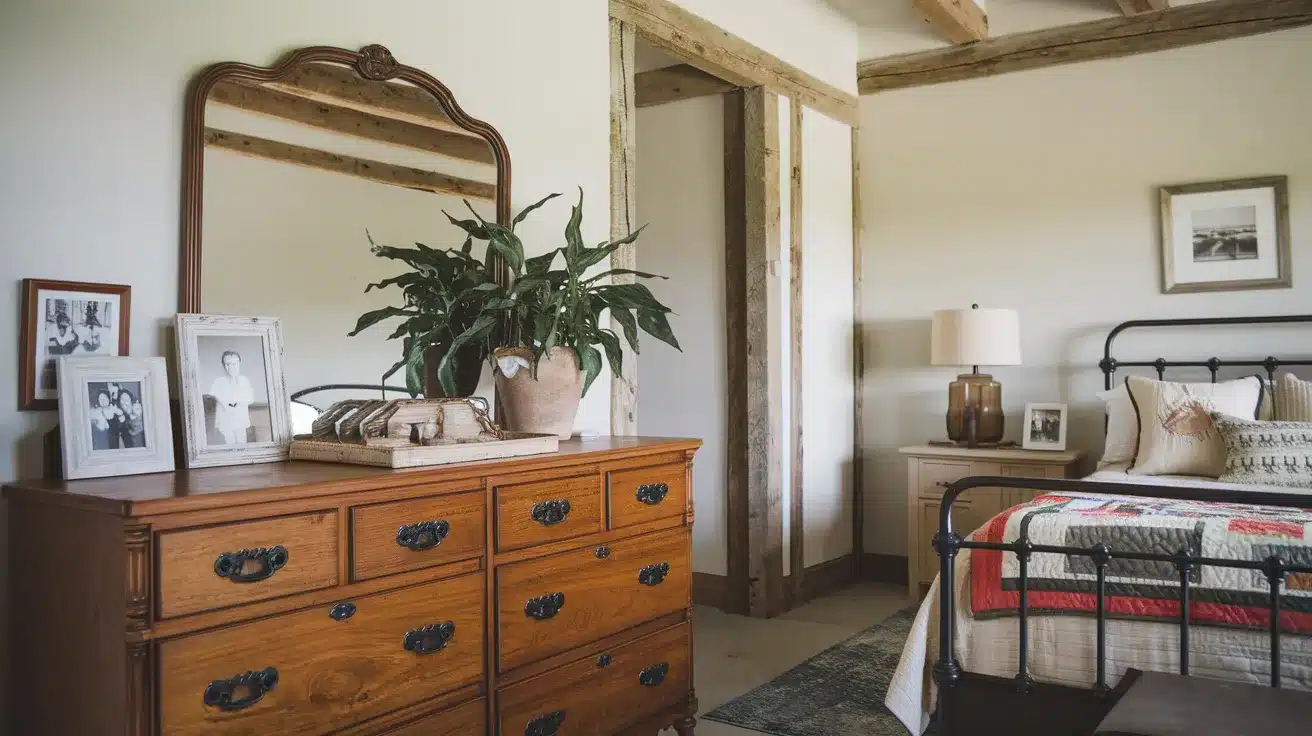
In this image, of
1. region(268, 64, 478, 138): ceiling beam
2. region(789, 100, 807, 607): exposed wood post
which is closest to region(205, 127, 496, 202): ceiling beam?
region(268, 64, 478, 138): ceiling beam

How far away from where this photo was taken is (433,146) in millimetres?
2748

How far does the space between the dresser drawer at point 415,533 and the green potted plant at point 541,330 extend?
56 centimetres

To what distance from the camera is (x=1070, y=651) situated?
7.91 feet

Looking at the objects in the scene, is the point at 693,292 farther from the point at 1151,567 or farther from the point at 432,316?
the point at 1151,567

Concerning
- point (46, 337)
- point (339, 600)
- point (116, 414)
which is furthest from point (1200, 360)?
point (46, 337)

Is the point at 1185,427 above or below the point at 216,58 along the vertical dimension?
below

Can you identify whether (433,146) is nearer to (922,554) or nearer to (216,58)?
(216,58)

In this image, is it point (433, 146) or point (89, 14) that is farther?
point (433, 146)

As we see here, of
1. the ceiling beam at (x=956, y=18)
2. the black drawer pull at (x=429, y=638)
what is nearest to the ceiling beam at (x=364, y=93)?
the black drawer pull at (x=429, y=638)

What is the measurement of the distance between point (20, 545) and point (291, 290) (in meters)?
0.79

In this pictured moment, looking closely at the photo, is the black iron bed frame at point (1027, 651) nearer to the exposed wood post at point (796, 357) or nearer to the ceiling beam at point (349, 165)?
the ceiling beam at point (349, 165)

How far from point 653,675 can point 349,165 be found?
59.6 inches

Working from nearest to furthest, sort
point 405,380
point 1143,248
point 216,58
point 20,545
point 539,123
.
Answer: point 20,545, point 216,58, point 405,380, point 539,123, point 1143,248

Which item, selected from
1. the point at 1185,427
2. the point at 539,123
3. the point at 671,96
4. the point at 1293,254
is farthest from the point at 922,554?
the point at 539,123
